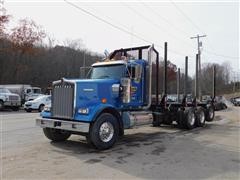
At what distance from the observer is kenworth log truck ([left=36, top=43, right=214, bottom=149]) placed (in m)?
8.26

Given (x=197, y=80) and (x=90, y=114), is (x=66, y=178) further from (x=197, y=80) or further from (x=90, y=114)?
(x=197, y=80)

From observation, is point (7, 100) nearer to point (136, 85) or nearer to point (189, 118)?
point (189, 118)

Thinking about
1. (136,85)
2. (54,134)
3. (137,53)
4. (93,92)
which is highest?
(137,53)

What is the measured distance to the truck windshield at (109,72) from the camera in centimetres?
997

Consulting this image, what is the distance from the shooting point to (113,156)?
7.57 m

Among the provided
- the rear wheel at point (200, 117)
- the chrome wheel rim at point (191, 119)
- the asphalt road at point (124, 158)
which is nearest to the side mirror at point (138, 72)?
the asphalt road at point (124, 158)

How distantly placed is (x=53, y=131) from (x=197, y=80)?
370 inches

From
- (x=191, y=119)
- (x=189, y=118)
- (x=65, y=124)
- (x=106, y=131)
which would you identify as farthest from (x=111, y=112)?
(x=191, y=119)

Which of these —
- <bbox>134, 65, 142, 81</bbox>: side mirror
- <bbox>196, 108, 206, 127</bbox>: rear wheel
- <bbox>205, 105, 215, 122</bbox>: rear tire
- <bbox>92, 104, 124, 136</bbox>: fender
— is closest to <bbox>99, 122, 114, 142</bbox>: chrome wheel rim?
<bbox>92, 104, 124, 136</bbox>: fender

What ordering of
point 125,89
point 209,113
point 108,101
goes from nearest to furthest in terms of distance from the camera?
1. point 108,101
2. point 125,89
3. point 209,113

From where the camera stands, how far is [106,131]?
28.0 feet

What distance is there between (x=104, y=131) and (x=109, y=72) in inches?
101

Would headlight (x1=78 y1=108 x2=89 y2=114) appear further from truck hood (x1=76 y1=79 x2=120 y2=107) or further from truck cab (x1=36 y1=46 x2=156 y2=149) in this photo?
truck hood (x1=76 y1=79 x2=120 y2=107)

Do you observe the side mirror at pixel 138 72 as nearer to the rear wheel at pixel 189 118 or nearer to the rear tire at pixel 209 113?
the rear wheel at pixel 189 118
